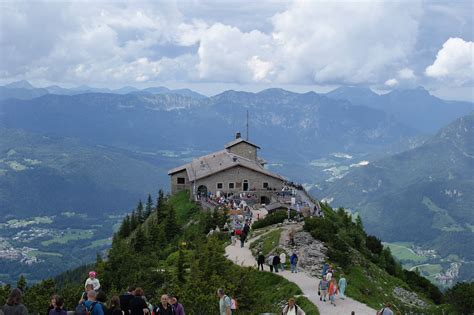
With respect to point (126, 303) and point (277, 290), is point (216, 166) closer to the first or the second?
point (277, 290)

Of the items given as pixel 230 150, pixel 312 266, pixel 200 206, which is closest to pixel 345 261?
pixel 312 266

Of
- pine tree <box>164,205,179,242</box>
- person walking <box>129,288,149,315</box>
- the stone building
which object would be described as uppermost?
the stone building

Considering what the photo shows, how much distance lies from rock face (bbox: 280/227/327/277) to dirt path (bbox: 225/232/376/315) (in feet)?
4.20

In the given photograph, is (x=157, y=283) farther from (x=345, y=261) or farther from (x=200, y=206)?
(x=200, y=206)

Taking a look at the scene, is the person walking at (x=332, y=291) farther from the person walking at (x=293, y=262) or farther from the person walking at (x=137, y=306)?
the person walking at (x=137, y=306)

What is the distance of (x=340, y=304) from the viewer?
26938 millimetres

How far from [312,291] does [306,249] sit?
763 centimetres

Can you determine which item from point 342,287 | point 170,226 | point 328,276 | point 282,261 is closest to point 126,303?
point 328,276

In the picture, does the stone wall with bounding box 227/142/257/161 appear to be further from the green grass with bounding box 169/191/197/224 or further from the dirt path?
the dirt path

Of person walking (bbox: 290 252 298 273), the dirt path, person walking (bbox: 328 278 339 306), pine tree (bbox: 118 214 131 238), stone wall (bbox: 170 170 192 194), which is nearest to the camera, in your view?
the dirt path

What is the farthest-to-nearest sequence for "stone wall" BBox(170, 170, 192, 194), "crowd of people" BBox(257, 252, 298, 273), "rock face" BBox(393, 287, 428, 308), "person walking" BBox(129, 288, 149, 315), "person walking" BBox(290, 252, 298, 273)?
"stone wall" BBox(170, 170, 192, 194), "rock face" BBox(393, 287, 428, 308), "crowd of people" BBox(257, 252, 298, 273), "person walking" BBox(290, 252, 298, 273), "person walking" BBox(129, 288, 149, 315)

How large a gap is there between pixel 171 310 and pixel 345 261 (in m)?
20.6

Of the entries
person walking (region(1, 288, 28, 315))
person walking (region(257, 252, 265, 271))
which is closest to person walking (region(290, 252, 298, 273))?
person walking (region(257, 252, 265, 271))

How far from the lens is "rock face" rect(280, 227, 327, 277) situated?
33750mm
